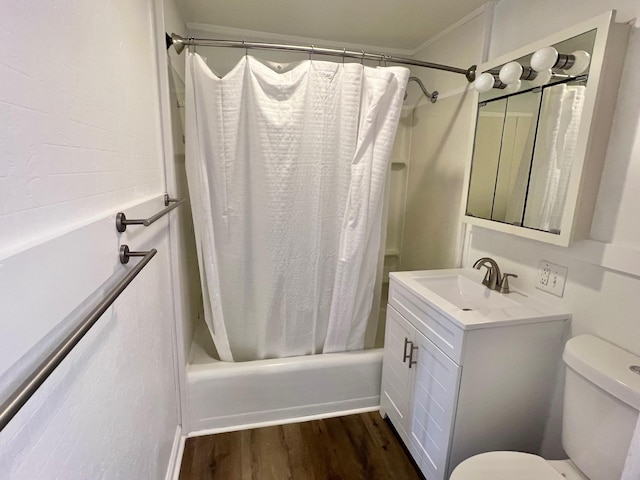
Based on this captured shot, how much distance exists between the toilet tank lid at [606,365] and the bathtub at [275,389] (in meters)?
1.00

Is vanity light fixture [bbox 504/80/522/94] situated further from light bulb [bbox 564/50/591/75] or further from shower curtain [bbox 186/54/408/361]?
shower curtain [bbox 186/54/408/361]

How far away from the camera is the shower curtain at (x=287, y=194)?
5.07 ft

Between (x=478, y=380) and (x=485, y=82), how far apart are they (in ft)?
4.29

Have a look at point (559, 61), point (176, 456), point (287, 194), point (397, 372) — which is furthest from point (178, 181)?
point (559, 61)

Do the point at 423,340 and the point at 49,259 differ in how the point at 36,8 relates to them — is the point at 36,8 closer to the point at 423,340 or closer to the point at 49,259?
the point at 49,259

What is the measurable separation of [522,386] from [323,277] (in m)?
1.03

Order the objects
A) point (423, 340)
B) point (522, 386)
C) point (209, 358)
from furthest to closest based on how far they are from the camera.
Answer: point (209, 358), point (423, 340), point (522, 386)

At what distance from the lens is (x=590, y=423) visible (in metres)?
1.03

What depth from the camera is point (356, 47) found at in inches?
88.7

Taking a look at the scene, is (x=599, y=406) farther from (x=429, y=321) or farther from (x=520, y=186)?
(x=520, y=186)

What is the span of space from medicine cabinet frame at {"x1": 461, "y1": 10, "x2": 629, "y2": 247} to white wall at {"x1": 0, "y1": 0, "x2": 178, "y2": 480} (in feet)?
4.83

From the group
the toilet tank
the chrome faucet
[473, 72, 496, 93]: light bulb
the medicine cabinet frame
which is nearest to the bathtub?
the chrome faucet

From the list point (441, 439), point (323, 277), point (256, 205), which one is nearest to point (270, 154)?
point (256, 205)

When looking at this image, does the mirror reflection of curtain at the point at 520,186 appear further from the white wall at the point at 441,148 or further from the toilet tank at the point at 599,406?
the toilet tank at the point at 599,406
